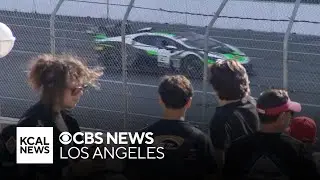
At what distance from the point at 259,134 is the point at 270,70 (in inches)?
204

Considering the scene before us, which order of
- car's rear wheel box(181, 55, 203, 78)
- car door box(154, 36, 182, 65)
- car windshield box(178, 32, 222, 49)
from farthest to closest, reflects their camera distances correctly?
car windshield box(178, 32, 222, 49)
car door box(154, 36, 182, 65)
car's rear wheel box(181, 55, 203, 78)

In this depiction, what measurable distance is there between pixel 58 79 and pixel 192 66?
5.03 metres

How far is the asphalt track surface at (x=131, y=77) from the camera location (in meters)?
8.58

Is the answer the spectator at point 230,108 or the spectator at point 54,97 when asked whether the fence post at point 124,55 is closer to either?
the spectator at point 230,108

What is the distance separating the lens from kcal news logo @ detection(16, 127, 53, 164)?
12.1 ft

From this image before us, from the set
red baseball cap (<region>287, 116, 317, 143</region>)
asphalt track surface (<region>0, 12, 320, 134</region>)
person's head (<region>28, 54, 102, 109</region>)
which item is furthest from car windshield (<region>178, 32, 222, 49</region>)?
person's head (<region>28, 54, 102, 109</region>)

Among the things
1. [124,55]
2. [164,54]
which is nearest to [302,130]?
[124,55]

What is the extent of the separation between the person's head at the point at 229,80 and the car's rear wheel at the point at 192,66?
4.20 metres

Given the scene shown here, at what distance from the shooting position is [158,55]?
880 centimetres

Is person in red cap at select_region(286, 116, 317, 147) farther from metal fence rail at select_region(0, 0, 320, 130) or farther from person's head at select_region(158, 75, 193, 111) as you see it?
metal fence rail at select_region(0, 0, 320, 130)

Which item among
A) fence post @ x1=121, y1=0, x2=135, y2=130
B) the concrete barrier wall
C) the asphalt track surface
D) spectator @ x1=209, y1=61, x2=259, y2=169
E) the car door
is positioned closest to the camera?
spectator @ x1=209, y1=61, x2=259, y2=169

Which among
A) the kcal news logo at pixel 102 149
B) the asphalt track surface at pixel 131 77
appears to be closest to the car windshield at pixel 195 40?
the asphalt track surface at pixel 131 77

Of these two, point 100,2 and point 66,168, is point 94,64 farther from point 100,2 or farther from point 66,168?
point 66,168

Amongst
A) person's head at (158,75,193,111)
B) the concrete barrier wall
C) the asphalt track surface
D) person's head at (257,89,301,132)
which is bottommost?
person's head at (257,89,301,132)
